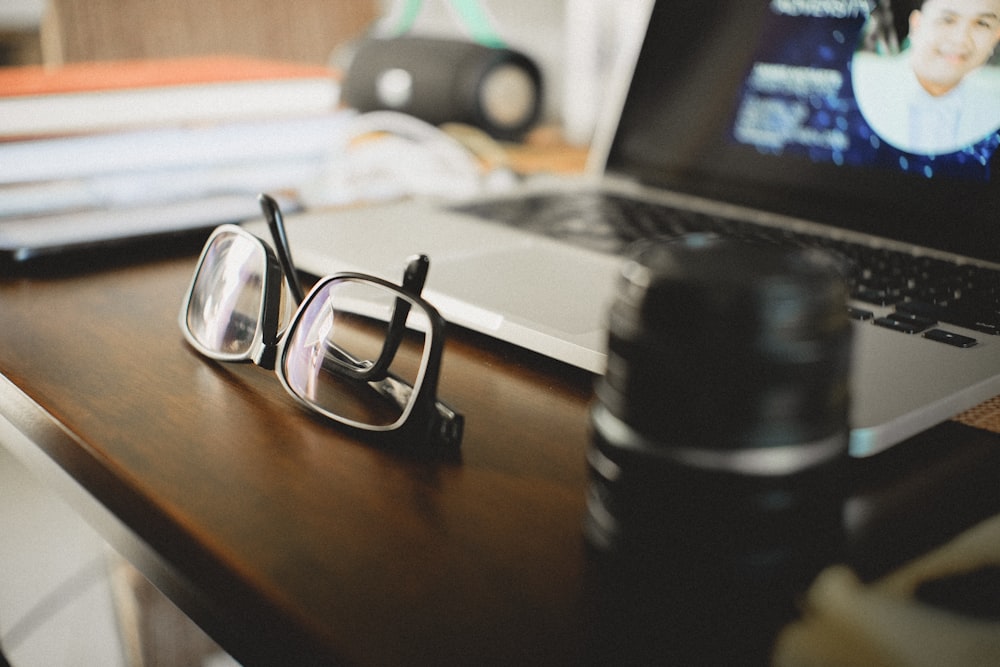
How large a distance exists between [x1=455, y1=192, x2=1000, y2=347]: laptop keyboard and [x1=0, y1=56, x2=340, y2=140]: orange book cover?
23cm

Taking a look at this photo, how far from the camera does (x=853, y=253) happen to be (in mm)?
602

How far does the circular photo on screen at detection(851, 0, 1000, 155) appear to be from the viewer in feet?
1.89

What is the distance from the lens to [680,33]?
77 centimetres

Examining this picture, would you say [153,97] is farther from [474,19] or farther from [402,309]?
[474,19]

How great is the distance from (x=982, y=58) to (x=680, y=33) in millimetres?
274

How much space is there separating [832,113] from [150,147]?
0.59 m

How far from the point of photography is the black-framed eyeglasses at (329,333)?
35 centimetres

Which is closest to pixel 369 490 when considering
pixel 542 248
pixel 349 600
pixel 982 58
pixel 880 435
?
pixel 349 600

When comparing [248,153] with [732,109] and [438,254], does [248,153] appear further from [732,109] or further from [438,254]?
[732,109]

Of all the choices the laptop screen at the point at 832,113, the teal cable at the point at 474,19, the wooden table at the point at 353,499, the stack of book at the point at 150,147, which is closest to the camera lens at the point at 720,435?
the wooden table at the point at 353,499

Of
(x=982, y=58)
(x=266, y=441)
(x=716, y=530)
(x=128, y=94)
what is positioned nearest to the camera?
(x=716, y=530)

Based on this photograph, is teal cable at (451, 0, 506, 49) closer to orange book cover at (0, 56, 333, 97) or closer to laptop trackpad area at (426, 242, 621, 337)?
orange book cover at (0, 56, 333, 97)

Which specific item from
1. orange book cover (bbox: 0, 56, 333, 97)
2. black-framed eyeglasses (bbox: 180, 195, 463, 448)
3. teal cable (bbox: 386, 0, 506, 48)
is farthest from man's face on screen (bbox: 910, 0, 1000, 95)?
teal cable (bbox: 386, 0, 506, 48)

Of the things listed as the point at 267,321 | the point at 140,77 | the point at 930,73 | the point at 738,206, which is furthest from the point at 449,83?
the point at 267,321
